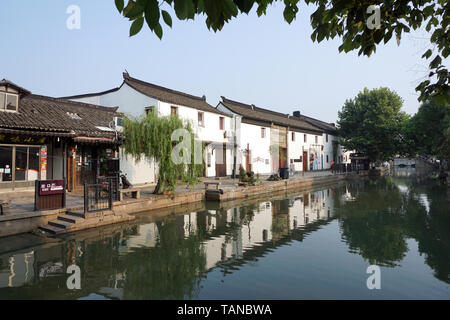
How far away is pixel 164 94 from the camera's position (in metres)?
20.5

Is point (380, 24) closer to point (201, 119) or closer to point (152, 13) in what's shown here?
point (152, 13)

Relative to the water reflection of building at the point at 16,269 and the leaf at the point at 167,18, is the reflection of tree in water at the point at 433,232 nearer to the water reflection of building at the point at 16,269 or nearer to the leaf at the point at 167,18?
the leaf at the point at 167,18

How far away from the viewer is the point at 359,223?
9.87 m

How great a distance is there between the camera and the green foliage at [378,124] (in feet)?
105

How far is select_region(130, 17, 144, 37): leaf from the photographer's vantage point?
5.62 feet

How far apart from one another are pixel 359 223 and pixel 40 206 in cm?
1082

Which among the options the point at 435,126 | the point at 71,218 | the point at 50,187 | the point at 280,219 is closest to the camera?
the point at 71,218

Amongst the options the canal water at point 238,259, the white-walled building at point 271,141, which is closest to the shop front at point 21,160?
the canal water at point 238,259

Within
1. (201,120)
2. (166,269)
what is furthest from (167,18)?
(201,120)

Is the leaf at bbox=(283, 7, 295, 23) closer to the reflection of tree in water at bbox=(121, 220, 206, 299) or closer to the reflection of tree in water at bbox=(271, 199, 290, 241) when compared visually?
the reflection of tree in water at bbox=(121, 220, 206, 299)

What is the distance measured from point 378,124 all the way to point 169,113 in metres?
25.9

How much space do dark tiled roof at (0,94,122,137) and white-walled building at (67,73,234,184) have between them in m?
2.09
